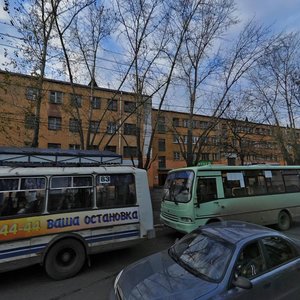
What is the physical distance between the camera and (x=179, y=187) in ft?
31.7

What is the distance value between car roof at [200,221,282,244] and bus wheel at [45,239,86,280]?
10.8 feet

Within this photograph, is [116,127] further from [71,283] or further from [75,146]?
[71,283]

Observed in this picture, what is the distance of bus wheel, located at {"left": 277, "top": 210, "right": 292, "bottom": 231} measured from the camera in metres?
11.3

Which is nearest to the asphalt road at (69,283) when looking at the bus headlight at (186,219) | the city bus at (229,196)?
the bus headlight at (186,219)

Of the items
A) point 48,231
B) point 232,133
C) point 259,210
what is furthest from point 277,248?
point 232,133

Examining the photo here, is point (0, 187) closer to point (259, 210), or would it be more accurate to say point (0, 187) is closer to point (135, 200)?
point (135, 200)

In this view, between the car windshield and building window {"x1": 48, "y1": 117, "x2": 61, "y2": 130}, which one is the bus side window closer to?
the car windshield

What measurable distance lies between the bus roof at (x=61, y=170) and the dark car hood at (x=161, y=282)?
3.31m

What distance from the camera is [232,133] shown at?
29094 millimetres

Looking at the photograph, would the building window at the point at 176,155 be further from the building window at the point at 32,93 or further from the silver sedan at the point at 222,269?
the silver sedan at the point at 222,269

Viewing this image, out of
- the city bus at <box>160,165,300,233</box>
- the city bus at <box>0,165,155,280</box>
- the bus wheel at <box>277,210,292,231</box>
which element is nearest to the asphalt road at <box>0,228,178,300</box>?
the city bus at <box>0,165,155,280</box>

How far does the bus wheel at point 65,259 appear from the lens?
618 centimetres

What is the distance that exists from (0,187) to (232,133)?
1028 inches

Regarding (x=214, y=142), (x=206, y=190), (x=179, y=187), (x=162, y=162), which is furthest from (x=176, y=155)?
(x=206, y=190)
